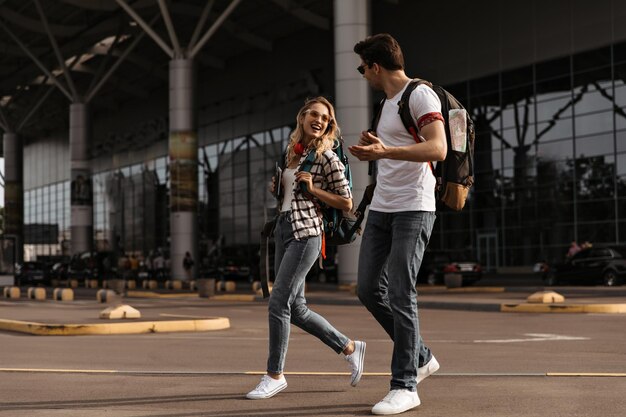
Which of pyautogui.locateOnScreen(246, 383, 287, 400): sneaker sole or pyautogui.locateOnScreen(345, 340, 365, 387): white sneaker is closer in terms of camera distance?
pyautogui.locateOnScreen(246, 383, 287, 400): sneaker sole

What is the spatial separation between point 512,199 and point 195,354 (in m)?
39.3

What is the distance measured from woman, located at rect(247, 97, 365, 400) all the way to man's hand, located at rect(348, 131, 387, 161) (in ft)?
3.04

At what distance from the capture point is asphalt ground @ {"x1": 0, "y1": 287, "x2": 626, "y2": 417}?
19.9 ft

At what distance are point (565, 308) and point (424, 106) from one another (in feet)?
44.3

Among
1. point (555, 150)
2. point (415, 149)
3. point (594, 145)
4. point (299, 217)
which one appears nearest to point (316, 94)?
point (555, 150)

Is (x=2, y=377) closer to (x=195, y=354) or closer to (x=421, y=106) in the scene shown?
(x=195, y=354)

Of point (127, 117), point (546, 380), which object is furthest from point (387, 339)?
point (127, 117)

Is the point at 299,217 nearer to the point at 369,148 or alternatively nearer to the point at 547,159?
the point at 369,148

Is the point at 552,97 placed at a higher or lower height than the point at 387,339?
higher

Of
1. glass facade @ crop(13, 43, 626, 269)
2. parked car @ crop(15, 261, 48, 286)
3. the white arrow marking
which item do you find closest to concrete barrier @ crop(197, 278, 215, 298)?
the white arrow marking

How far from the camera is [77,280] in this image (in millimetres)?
53719

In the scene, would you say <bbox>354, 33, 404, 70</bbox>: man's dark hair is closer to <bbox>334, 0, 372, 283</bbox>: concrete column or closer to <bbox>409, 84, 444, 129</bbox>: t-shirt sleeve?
<bbox>409, 84, 444, 129</bbox>: t-shirt sleeve

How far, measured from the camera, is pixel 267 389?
21.1 feet

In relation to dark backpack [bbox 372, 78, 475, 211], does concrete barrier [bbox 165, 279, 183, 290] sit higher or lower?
lower
